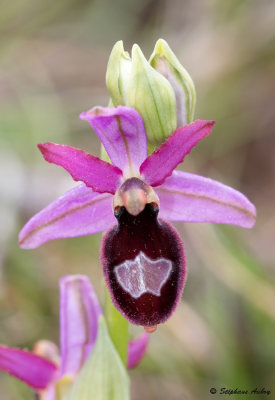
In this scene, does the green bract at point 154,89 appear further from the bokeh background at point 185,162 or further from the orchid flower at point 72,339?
the bokeh background at point 185,162

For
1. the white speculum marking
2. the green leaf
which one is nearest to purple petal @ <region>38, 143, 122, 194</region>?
the white speculum marking

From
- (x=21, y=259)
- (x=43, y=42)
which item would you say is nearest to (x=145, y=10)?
(x=43, y=42)

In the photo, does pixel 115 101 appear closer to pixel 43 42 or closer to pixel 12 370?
pixel 12 370

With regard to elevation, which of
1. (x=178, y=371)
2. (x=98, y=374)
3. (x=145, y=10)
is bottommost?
(x=98, y=374)

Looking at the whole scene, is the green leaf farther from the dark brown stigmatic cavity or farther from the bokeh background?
the bokeh background

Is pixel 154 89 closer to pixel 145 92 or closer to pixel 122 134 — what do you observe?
pixel 145 92

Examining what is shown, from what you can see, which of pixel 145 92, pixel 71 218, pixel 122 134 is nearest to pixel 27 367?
pixel 71 218

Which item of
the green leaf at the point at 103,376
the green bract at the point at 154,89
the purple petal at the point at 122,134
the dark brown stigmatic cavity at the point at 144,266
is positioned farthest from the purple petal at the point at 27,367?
the green bract at the point at 154,89
